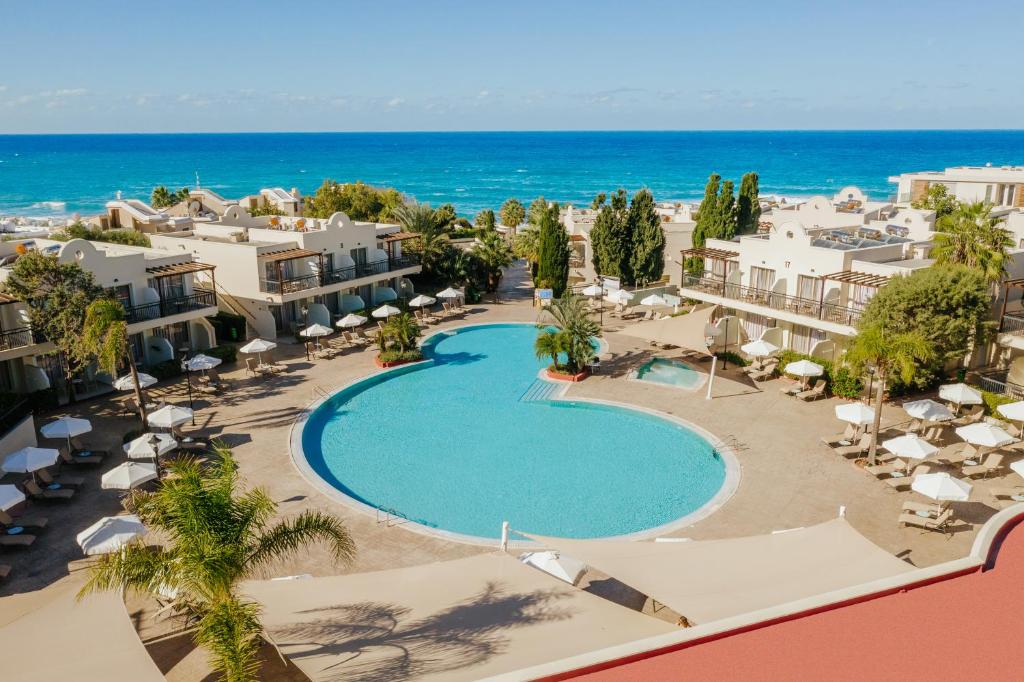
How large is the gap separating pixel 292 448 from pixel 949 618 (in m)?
19.0

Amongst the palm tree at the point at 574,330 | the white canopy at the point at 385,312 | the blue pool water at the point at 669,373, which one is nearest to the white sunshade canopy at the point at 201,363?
the white canopy at the point at 385,312

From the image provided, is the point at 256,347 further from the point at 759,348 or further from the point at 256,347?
the point at 759,348

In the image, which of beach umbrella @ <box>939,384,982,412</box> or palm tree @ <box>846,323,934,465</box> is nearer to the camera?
palm tree @ <box>846,323,934,465</box>

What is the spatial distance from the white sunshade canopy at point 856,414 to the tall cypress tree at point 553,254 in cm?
2173

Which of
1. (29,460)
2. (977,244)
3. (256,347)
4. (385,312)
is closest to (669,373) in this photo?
(977,244)

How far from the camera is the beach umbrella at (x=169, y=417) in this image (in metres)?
22.6

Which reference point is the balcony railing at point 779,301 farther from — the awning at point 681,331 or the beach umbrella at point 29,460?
the beach umbrella at point 29,460

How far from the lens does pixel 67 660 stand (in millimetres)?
11031

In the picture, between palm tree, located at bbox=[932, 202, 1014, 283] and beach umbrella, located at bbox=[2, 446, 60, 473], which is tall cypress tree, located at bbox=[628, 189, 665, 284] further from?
beach umbrella, located at bbox=[2, 446, 60, 473]

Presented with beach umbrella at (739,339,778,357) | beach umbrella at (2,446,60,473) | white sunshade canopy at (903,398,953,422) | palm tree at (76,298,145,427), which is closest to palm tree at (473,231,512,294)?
beach umbrella at (739,339,778,357)

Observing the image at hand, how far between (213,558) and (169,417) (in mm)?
14167

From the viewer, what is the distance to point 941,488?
→ 61.1 feet

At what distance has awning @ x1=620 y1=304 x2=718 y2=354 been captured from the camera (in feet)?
101

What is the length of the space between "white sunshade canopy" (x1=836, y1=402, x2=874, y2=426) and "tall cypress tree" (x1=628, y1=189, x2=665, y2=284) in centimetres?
2092
